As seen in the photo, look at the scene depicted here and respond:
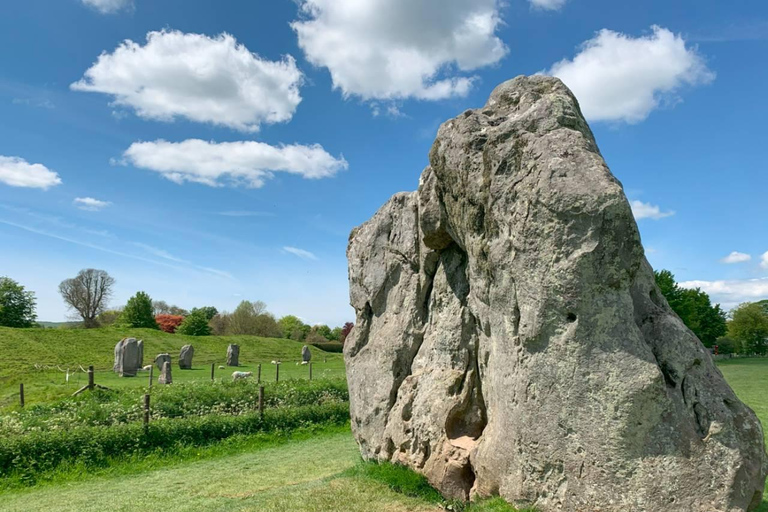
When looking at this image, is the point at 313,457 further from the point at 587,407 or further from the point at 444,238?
the point at 587,407

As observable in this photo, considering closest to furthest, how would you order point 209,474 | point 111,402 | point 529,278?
point 529,278
point 209,474
point 111,402

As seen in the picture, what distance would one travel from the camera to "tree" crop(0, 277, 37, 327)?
2761 inches

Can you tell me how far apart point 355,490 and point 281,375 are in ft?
104

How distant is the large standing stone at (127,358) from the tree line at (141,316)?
32752 millimetres

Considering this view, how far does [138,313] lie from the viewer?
74375 mm

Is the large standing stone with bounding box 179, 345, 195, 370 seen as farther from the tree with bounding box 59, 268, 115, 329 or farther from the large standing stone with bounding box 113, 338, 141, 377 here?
the tree with bounding box 59, 268, 115, 329

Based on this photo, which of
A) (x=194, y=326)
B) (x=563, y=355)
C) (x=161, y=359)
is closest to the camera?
(x=563, y=355)

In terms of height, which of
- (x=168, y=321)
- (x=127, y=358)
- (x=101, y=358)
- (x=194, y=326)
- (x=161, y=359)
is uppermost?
(x=168, y=321)

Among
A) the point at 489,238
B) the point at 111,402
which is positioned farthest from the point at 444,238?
the point at 111,402

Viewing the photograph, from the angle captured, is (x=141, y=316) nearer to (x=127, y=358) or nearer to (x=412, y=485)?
(x=127, y=358)

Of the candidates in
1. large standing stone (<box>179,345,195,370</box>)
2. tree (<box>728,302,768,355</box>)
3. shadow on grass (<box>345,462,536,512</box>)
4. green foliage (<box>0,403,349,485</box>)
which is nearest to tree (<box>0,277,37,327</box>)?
large standing stone (<box>179,345,195,370</box>)

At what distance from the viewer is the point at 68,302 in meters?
90.4

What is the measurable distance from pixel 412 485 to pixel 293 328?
97522 mm

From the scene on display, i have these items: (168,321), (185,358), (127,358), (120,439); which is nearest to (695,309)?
(185,358)
